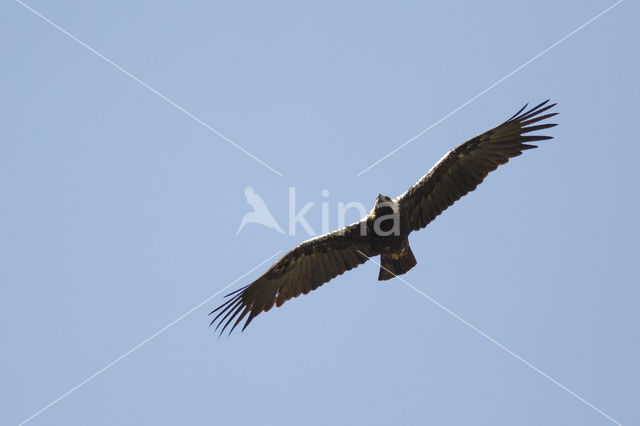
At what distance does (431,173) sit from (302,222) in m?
5.34

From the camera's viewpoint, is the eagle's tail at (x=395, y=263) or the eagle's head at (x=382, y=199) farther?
the eagle's tail at (x=395, y=263)

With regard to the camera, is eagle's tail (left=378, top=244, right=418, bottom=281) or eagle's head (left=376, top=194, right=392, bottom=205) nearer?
eagle's head (left=376, top=194, right=392, bottom=205)

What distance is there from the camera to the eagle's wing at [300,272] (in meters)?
19.2

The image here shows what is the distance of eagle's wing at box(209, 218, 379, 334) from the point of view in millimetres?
19250

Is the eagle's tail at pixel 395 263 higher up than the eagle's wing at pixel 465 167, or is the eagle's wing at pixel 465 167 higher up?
the eagle's wing at pixel 465 167

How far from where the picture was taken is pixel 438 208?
Result: 18.4 metres

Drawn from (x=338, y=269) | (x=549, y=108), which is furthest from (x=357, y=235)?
(x=549, y=108)

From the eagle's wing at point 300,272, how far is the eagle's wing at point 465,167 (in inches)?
60.5

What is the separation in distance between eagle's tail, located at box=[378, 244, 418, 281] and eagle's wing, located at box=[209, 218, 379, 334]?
0.55m

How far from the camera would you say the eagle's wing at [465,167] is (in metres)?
17.8

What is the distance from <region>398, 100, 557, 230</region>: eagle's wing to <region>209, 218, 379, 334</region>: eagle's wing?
1537mm

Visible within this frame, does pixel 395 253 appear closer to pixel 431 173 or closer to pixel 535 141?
pixel 431 173

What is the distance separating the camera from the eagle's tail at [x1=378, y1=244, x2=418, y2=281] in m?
18.6

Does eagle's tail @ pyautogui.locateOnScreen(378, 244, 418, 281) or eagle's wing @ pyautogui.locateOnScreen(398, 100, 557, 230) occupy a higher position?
eagle's wing @ pyautogui.locateOnScreen(398, 100, 557, 230)
